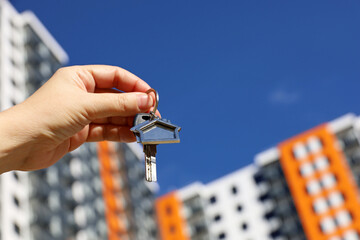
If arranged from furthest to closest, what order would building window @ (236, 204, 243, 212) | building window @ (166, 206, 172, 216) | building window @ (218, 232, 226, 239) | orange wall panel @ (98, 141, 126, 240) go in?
building window @ (166, 206, 172, 216), building window @ (236, 204, 243, 212), building window @ (218, 232, 226, 239), orange wall panel @ (98, 141, 126, 240)

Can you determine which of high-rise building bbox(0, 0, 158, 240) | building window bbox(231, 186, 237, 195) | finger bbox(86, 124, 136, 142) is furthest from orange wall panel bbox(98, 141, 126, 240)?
finger bbox(86, 124, 136, 142)

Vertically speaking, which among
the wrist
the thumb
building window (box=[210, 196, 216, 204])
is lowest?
the wrist

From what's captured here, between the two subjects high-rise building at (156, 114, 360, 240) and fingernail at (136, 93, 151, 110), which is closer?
fingernail at (136, 93, 151, 110)

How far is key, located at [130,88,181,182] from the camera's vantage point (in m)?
4.05

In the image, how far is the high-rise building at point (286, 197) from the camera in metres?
68.3

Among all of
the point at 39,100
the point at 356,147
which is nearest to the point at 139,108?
the point at 39,100

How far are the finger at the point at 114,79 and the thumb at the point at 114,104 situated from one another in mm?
348

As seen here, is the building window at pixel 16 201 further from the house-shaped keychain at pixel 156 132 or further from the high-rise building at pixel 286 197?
the house-shaped keychain at pixel 156 132

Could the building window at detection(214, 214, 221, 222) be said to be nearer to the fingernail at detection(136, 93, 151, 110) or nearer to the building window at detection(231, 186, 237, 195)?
the building window at detection(231, 186, 237, 195)

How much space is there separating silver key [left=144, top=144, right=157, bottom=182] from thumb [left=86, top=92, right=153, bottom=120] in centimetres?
36

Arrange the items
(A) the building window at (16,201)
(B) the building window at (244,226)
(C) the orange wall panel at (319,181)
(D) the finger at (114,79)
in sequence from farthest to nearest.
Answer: (B) the building window at (244,226) → (C) the orange wall panel at (319,181) → (A) the building window at (16,201) → (D) the finger at (114,79)

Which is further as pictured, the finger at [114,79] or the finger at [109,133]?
the finger at [109,133]

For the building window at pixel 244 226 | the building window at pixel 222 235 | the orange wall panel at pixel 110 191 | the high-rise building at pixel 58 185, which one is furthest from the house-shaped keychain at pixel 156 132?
the building window at pixel 222 235

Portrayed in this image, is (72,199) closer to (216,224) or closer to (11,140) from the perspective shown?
(216,224)
